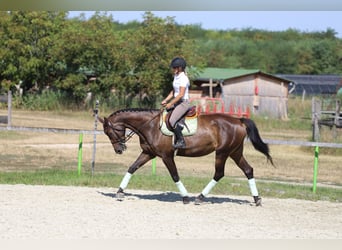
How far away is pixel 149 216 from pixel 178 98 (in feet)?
6.10

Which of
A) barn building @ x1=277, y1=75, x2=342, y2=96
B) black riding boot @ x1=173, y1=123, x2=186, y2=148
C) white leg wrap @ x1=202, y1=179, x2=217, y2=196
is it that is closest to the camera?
black riding boot @ x1=173, y1=123, x2=186, y2=148

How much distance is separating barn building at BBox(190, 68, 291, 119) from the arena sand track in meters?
28.7

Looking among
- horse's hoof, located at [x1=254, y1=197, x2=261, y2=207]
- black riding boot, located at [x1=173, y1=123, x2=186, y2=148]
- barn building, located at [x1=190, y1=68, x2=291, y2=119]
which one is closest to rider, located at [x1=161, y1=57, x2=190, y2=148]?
black riding boot, located at [x1=173, y1=123, x2=186, y2=148]

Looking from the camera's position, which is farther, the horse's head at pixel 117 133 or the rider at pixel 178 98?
the horse's head at pixel 117 133

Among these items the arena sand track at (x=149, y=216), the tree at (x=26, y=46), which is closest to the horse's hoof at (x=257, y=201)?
the arena sand track at (x=149, y=216)

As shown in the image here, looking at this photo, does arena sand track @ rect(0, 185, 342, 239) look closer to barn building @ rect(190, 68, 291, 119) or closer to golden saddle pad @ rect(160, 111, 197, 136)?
golden saddle pad @ rect(160, 111, 197, 136)

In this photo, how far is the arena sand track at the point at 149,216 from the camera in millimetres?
6969

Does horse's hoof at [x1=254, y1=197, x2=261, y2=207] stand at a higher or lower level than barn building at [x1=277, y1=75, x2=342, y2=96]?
lower

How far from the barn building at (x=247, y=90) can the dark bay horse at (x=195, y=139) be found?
28.9 metres

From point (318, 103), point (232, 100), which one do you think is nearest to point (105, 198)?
point (318, 103)

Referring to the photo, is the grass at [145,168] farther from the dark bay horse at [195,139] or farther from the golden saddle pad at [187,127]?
the golden saddle pad at [187,127]

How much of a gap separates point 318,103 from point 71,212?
16.1 meters

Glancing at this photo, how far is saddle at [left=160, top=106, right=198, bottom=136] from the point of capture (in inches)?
375

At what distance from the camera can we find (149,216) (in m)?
8.23
